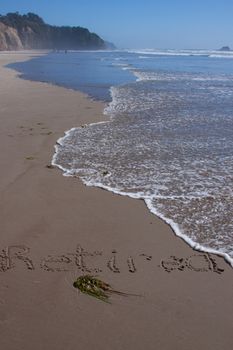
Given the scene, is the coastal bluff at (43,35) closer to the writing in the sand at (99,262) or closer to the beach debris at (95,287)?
the writing in the sand at (99,262)

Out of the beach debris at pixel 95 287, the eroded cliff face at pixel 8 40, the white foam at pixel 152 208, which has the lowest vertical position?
the beach debris at pixel 95 287

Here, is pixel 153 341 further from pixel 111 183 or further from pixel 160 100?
pixel 160 100

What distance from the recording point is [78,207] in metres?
5.29

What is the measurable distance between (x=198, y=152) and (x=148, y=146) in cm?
102

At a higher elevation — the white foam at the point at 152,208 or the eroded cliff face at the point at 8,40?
the eroded cliff face at the point at 8,40

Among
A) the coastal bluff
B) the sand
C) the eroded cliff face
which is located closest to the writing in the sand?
the sand

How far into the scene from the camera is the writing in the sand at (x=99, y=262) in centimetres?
395

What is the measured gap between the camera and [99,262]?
160 inches

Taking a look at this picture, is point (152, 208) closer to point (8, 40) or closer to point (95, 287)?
point (95, 287)

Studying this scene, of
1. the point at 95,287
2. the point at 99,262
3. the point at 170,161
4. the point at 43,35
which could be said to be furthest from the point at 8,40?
the point at 95,287

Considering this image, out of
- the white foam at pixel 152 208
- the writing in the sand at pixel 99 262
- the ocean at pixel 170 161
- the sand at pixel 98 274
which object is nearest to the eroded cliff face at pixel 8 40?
the ocean at pixel 170 161

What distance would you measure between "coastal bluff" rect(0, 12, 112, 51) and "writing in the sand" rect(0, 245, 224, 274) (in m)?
111

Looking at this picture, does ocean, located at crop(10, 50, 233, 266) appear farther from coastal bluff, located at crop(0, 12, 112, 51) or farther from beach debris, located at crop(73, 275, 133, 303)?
coastal bluff, located at crop(0, 12, 112, 51)

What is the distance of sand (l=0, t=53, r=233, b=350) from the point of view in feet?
10.1
